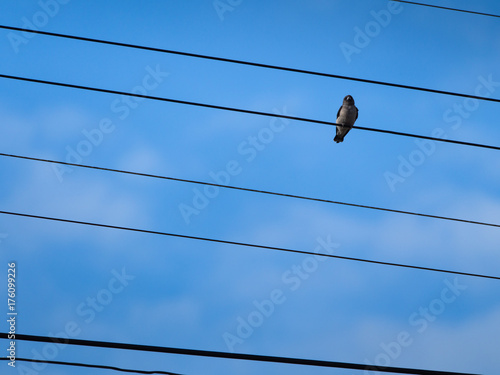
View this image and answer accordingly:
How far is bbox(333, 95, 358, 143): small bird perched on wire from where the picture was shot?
44.9 feet

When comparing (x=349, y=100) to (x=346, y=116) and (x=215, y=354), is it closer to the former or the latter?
(x=346, y=116)

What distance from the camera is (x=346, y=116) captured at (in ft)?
45.0

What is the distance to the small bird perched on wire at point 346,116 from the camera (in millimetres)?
13680

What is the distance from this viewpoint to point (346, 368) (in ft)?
20.8

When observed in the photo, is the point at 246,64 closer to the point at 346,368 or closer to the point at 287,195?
the point at 287,195

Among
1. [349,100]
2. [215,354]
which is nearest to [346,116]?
[349,100]

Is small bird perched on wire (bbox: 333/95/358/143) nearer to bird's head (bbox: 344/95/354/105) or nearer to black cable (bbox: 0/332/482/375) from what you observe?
bird's head (bbox: 344/95/354/105)

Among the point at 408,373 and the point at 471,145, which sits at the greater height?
the point at 471,145

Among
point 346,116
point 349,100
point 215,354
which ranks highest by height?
point 349,100

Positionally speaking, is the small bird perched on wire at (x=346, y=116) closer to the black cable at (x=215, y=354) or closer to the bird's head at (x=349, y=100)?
the bird's head at (x=349, y=100)

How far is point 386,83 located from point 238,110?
6.00 feet

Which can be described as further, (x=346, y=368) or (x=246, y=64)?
(x=246, y=64)

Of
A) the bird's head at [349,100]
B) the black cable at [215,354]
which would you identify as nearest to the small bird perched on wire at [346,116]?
the bird's head at [349,100]

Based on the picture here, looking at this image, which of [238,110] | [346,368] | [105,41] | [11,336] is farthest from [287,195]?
[11,336]
